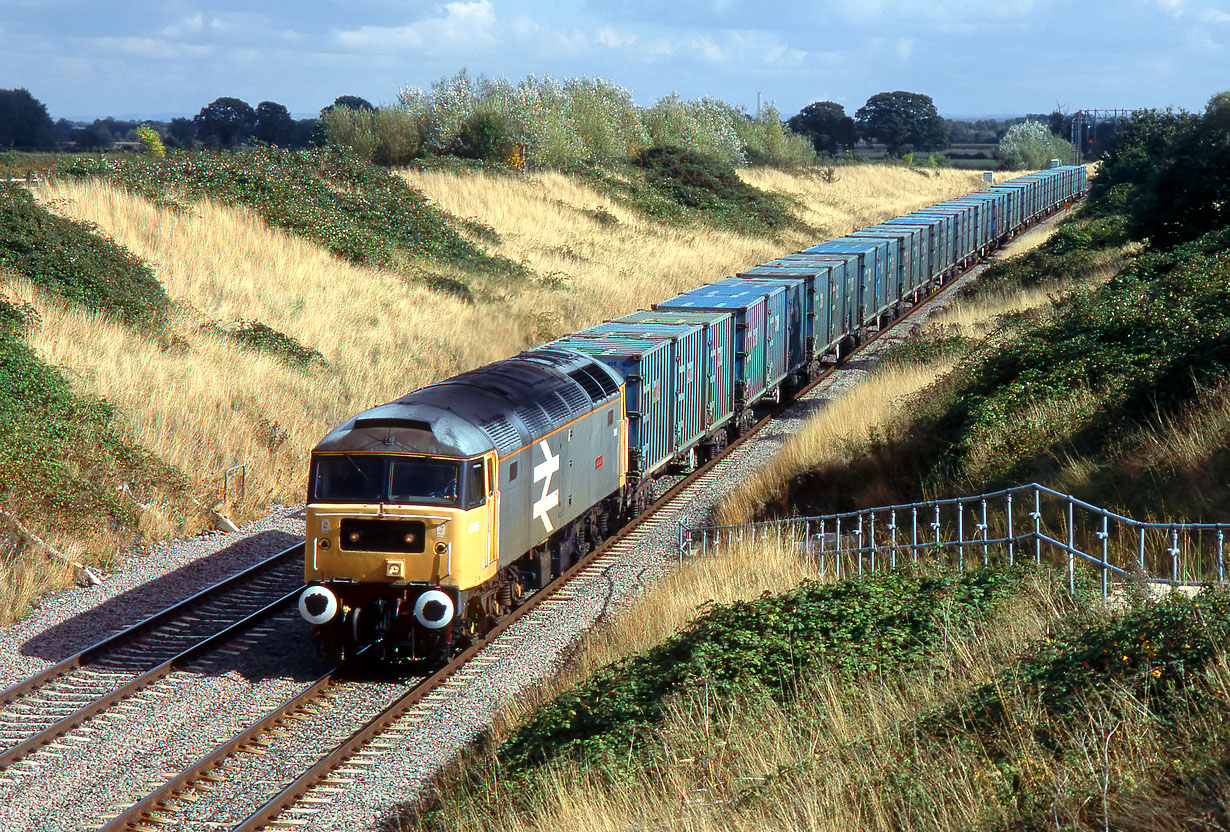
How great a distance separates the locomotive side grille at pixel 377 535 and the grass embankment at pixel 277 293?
509cm

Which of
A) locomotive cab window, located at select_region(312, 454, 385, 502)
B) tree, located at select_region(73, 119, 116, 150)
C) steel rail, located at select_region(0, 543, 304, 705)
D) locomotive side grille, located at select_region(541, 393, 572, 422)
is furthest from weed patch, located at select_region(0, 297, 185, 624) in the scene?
tree, located at select_region(73, 119, 116, 150)

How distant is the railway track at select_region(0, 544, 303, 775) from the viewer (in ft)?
37.8

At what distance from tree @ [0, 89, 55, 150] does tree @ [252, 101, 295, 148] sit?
2359 cm

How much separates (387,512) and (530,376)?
355 cm

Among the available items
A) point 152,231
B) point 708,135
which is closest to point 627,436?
point 152,231

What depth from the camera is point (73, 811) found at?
984 cm

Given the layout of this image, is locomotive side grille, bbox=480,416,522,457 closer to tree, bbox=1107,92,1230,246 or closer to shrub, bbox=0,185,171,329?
shrub, bbox=0,185,171,329

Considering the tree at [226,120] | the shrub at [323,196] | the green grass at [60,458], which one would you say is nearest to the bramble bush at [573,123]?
the shrub at [323,196]

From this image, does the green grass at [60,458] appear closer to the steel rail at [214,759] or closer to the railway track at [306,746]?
the railway track at [306,746]

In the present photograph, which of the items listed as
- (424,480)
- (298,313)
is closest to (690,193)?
(298,313)

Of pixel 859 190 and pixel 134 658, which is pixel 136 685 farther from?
pixel 859 190

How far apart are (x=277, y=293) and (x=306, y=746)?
2151 centimetres

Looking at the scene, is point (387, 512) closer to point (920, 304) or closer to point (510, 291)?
point (510, 291)

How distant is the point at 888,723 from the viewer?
8352 mm
